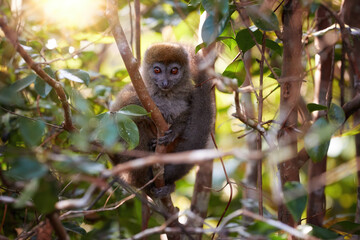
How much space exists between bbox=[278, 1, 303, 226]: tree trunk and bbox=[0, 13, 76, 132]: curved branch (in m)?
1.53

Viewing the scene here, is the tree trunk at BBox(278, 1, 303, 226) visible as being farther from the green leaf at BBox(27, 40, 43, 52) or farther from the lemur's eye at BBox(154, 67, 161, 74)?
the green leaf at BBox(27, 40, 43, 52)

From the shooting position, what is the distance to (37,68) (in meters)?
2.25

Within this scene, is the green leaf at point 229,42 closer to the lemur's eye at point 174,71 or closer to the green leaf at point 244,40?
the green leaf at point 244,40

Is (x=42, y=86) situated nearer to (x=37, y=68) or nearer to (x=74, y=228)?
(x=37, y=68)

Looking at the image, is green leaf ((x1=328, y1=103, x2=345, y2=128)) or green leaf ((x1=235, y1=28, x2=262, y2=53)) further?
green leaf ((x1=235, y1=28, x2=262, y2=53))

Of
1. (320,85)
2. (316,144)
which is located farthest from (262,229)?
(320,85)

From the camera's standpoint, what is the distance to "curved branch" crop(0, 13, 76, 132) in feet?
6.48

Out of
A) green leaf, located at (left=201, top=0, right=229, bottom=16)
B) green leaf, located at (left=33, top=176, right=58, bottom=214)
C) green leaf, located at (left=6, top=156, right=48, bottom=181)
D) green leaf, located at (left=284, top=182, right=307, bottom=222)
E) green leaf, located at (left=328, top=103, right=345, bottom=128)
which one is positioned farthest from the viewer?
green leaf, located at (left=328, top=103, right=345, bottom=128)

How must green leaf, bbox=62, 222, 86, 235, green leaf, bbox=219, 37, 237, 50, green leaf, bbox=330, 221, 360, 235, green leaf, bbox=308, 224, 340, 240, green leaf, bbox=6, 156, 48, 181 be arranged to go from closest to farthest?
green leaf, bbox=6, 156, 48, 181 < green leaf, bbox=308, 224, 340, 240 < green leaf, bbox=330, 221, 360, 235 < green leaf, bbox=62, 222, 86, 235 < green leaf, bbox=219, 37, 237, 50

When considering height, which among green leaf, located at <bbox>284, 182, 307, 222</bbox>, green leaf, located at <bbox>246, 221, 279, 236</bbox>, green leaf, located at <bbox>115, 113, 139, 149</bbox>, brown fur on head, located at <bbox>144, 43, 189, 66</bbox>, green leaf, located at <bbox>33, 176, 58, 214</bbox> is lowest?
green leaf, located at <bbox>246, 221, 279, 236</bbox>

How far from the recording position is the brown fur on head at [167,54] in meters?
4.19

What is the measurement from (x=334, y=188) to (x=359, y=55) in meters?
2.39

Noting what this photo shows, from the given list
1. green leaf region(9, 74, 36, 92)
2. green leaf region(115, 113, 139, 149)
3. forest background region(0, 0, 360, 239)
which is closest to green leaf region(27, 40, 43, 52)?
forest background region(0, 0, 360, 239)

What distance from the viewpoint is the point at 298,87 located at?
292 cm
